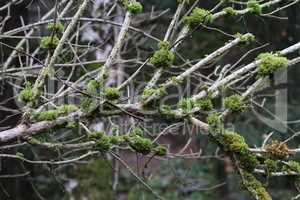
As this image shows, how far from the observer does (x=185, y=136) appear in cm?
642

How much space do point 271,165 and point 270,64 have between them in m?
0.42

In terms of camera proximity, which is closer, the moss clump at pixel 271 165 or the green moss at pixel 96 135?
the moss clump at pixel 271 165

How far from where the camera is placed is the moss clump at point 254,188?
7.33ft

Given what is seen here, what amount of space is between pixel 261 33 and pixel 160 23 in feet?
6.67

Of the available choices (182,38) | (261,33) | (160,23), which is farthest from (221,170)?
(182,38)

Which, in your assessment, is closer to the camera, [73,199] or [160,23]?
[73,199]

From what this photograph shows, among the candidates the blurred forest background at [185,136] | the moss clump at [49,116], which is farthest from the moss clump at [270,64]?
the moss clump at [49,116]

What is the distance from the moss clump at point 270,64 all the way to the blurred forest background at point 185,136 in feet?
2.37

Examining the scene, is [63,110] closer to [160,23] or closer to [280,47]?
[160,23]

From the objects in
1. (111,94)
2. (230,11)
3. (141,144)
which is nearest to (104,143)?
(141,144)

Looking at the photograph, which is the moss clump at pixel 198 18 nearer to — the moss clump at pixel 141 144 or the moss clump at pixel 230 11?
the moss clump at pixel 230 11

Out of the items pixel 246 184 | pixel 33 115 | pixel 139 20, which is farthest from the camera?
pixel 139 20

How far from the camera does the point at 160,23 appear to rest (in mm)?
6215

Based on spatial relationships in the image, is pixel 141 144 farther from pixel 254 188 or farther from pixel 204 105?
pixel 254 188
